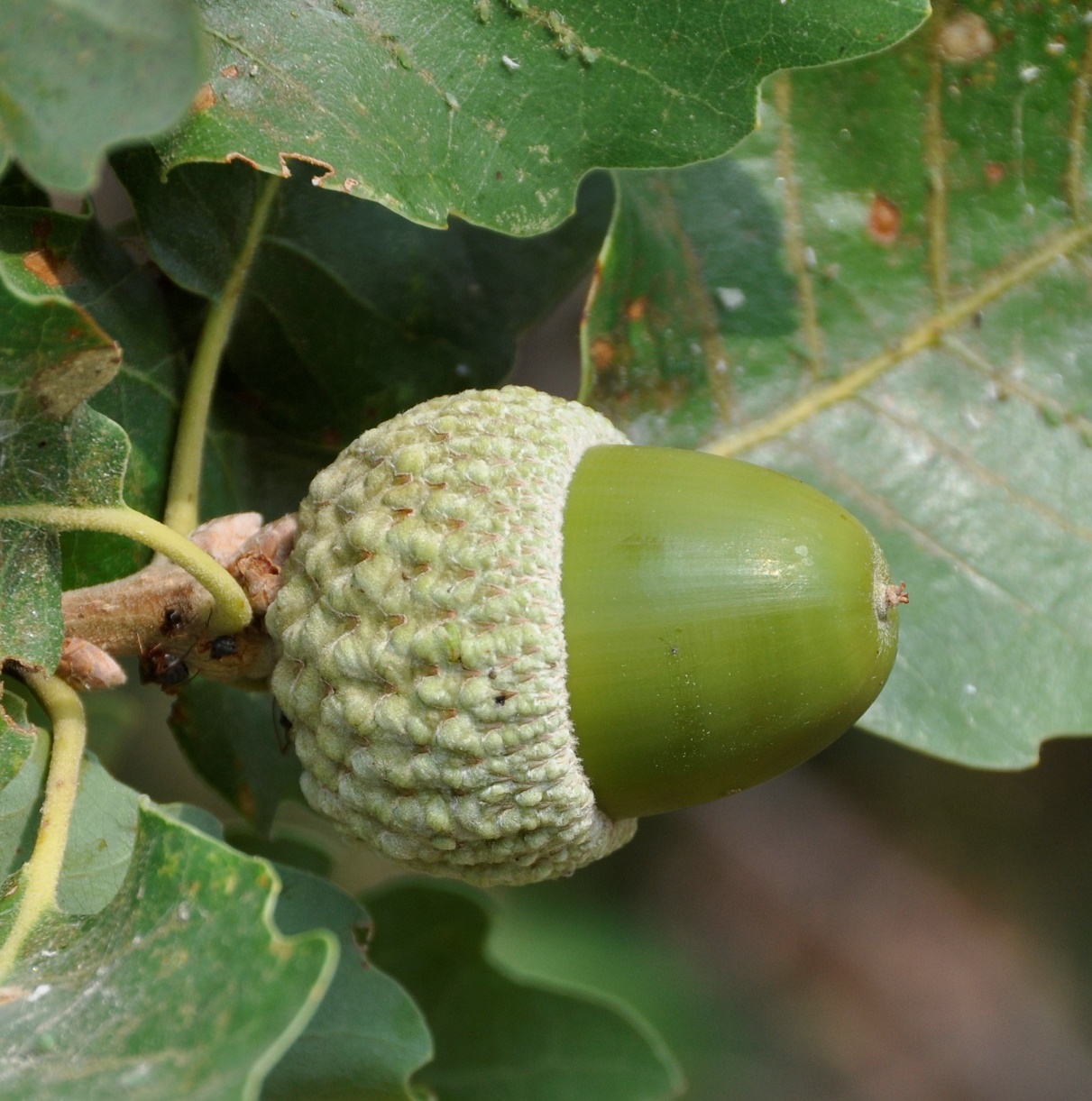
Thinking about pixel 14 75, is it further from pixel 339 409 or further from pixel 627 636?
pixel 339 409

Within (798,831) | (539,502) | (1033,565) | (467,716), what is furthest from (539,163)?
(798,831)

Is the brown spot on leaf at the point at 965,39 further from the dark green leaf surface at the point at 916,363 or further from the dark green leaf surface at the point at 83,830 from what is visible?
the dark green leaf surface at the point at 83,830

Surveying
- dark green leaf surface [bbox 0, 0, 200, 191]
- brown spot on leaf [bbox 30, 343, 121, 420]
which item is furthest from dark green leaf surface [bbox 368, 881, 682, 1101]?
dark green leaf surface [bbox 0, 0, 200, 191]

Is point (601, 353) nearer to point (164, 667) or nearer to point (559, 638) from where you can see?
point (559, 638)

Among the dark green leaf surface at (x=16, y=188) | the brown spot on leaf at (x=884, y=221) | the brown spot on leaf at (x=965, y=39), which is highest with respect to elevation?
the dark green leaf surface at (x=16, y=188)

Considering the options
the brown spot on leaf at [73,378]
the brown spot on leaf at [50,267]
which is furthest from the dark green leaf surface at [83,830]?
the brown spot on leaf at [50,267]

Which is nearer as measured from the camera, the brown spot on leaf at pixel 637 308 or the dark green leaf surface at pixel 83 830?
the dark green leaf surface at pixel 83 830

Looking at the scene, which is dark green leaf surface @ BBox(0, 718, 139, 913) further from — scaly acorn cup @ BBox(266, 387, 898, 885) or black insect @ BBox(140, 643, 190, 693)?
scaly acorn cup @ BBox(266, 387, 898, 885)
